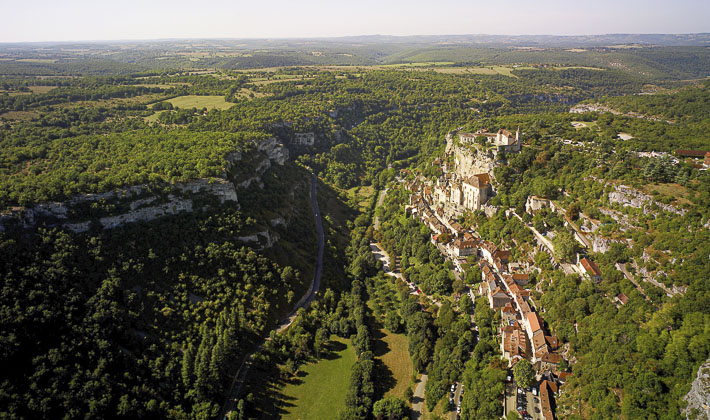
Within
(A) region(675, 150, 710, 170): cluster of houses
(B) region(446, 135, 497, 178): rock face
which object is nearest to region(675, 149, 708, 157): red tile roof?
(A) region(675, 150, 710, 170): cluster of houses

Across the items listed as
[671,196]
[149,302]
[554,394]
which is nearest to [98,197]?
[149,302]

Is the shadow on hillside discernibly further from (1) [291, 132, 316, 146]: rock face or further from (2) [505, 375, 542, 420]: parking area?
(1) [291, 132, 316, 146]: rock face

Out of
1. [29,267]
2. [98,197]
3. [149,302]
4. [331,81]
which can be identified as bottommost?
[149,302]

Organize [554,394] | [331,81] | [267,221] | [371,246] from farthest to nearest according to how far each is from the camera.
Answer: [331,81], [371,246], [267,221], [554,394]

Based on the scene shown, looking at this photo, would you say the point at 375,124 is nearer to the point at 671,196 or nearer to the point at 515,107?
the point at 515,107

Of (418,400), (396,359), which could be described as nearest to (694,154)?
(396,359)

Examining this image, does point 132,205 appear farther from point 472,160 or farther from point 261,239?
point 472,160

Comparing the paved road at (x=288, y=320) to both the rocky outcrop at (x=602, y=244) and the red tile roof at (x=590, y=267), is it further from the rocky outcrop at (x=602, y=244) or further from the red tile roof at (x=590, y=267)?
the rocky outcrop at (x=602, y=244)
